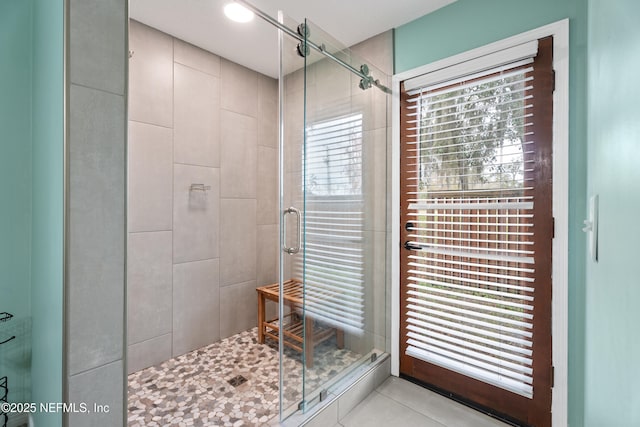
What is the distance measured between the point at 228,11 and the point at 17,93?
1338mm

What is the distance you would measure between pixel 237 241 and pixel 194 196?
1.98ft

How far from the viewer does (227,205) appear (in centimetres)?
280

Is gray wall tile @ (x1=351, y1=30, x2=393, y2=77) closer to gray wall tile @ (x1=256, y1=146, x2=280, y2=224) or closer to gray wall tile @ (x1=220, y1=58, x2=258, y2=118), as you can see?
gray wall tile @ (x1=220, y1=58, x2=258, y2=118)

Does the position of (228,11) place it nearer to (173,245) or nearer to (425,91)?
(425,91)

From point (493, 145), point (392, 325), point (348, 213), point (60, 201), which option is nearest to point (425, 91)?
point (493, 145)

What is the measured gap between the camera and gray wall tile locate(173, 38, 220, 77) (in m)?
2.43

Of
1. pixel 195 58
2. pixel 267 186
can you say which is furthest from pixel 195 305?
pixel 195 58

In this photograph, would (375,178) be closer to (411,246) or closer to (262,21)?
(411,246)

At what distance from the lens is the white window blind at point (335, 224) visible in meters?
1.59

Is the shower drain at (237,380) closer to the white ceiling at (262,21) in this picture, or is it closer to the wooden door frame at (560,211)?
the wooden door frame at (560,211)

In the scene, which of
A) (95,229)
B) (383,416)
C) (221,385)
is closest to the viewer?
(95,229)

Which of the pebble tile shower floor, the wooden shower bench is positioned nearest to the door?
the pebble tile shower floor

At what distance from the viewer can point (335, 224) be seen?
1.75 meters

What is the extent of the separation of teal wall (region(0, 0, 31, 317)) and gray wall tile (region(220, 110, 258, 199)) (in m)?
1.33
